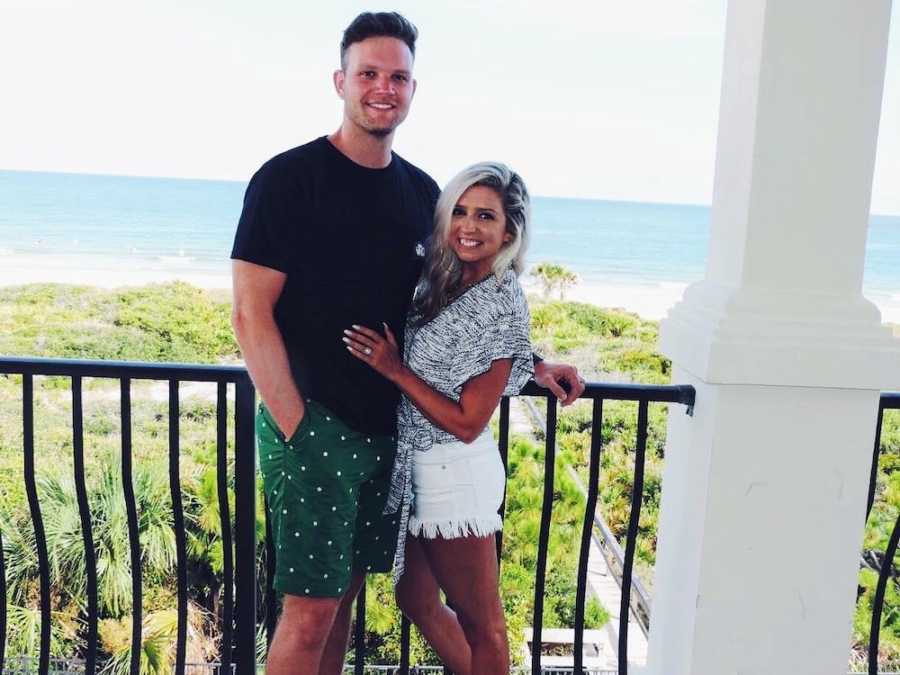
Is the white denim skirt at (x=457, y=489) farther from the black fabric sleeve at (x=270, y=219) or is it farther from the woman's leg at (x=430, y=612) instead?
the black fabric sleeve at (x=270, y=219)

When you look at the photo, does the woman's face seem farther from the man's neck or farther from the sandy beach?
the sandy beach

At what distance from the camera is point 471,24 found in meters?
50.8

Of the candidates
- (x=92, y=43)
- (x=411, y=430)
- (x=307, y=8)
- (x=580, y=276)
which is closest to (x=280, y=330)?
(x=411, y=430)

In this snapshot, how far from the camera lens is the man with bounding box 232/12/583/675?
1882 millimetres

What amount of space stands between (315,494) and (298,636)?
338 mm

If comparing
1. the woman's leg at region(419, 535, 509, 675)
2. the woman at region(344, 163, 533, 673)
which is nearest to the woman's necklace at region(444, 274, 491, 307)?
the woman at region(344, 163, 533, 673)

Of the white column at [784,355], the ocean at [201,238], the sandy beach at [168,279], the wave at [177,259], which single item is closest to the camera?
the white column at [784,355]

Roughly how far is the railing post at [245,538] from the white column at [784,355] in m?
1.13

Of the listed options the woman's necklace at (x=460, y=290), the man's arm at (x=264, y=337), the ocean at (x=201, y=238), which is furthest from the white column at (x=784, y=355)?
the ocean at (x=201, y=238)

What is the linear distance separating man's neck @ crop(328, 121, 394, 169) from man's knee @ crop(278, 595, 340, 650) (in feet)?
3.35

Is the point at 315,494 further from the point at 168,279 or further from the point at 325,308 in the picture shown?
the point at 168,279

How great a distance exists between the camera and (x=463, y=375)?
6.27ft

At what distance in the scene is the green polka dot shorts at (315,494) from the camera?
195 centimetres

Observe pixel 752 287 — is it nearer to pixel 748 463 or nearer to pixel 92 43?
pixel 748 463
